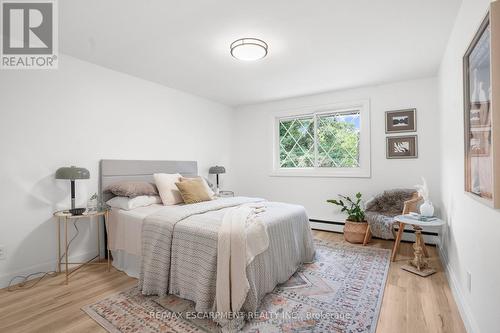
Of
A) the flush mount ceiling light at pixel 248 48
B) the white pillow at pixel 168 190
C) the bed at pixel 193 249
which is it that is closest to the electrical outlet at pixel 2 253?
the bed at pixel 193 249

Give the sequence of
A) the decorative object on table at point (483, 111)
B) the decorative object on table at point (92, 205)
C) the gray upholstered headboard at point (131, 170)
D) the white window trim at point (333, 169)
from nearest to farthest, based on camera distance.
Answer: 1. the decorative object on table at point (483, 111)
2. the decorative object on table at point (92, 205)
3. the gray upholstered headboard at point (131, 170)
4. the white window trim at point (333, 169)

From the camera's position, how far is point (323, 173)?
4.39 meters

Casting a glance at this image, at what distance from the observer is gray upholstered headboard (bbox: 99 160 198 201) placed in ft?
10.2

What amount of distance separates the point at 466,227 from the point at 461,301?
1.91 ft

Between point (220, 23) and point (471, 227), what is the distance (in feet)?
8.17

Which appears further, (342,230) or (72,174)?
(342,230)

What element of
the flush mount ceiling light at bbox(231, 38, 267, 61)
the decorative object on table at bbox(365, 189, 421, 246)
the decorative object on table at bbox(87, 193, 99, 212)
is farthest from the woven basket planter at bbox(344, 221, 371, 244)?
the decorative object on table at bbox(87, 193, 99, 212)

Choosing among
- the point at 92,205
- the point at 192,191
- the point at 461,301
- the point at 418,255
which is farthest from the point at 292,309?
the point at 92,205

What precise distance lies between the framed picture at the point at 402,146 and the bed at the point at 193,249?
1.96 metres

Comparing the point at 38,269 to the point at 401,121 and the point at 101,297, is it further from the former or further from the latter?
the point at 401,121

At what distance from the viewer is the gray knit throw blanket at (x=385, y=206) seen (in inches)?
129

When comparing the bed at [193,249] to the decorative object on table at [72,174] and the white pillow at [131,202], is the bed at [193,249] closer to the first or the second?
the white pillow at [131,202]

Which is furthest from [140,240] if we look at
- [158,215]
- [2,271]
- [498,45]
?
[498,45]

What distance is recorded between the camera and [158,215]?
238 cm
